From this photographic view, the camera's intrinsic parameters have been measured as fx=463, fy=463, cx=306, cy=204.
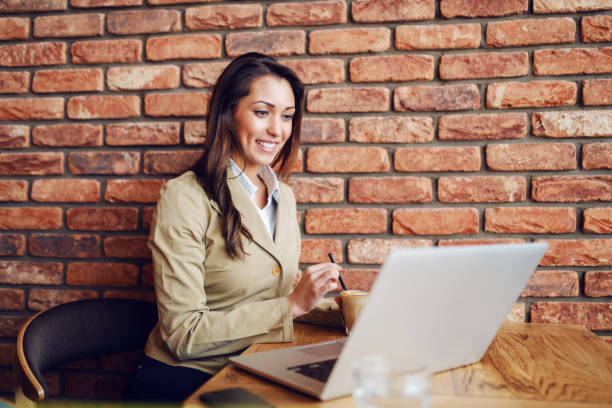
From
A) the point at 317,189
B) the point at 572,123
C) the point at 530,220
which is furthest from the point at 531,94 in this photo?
the point at 317,189

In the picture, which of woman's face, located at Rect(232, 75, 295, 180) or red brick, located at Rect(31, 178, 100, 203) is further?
red brick, located at Rect(31, 178, 100, 203)

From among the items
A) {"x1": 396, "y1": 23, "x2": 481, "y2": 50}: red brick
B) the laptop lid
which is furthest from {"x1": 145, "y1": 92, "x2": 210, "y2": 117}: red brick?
the laptop lid

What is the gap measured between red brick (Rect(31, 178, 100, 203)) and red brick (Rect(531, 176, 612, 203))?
1.45m

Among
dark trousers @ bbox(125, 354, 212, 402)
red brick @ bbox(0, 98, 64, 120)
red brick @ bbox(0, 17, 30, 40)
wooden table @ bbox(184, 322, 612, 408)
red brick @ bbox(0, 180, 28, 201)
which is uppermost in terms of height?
red brick @ bbox(0, 17, 30, 40)

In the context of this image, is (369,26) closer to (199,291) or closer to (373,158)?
(373,158)

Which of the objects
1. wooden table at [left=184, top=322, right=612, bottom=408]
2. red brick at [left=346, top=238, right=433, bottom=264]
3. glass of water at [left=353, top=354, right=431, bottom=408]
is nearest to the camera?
glass of water at [left=353, top=354, right=431, bottom=408]

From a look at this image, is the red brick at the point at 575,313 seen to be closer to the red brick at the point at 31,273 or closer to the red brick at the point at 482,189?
the red brick at the point at 482,189

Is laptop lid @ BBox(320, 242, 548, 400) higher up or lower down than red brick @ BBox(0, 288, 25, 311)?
higher up

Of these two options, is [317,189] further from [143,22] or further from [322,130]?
[143,22]

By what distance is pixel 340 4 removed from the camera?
151 centimetres

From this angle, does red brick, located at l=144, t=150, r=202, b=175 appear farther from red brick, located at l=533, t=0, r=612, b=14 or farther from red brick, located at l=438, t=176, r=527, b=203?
red brick, located at l=533, t=0, r=612, b=14

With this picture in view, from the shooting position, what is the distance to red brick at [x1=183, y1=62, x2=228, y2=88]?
5.13 ft

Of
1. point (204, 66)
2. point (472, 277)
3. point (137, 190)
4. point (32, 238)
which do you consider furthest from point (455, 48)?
point (32, 238)

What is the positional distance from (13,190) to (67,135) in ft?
0.90
